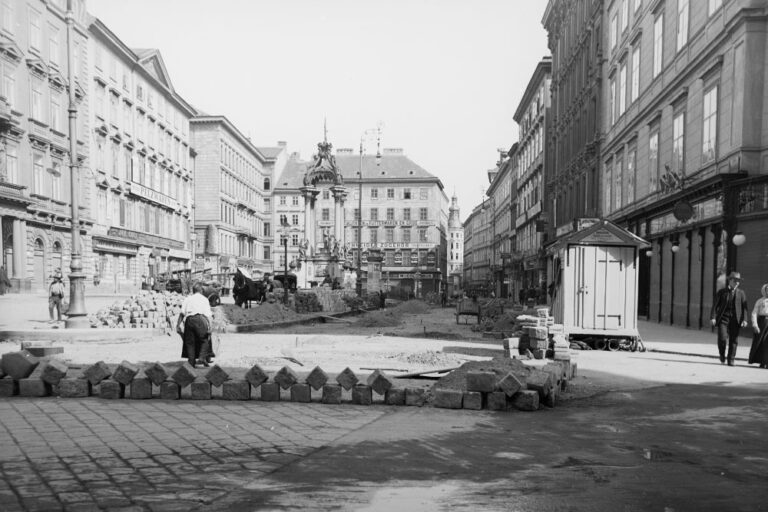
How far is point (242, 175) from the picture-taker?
83000 millimetres

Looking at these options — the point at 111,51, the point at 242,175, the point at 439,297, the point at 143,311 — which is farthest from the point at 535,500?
the point at 242,175

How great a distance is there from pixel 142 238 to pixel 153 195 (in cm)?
489

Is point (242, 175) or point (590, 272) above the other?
point (242, 175)

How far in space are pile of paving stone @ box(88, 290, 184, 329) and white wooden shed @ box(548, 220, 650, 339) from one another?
11057 mm

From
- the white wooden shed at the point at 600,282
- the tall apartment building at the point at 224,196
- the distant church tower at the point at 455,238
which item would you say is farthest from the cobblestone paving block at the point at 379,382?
the distant church tower at the point at 455,238

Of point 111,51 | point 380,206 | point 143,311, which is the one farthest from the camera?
point 380,206

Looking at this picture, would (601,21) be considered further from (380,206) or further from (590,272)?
(380,206)

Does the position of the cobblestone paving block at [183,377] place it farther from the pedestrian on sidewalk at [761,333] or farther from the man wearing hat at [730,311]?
the pedestrian on sidewalk at [761,333]

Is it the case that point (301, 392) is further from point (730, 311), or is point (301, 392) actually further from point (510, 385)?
point (730, 311)

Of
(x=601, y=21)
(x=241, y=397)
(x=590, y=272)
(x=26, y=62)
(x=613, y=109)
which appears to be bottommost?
(x=241, y=397)

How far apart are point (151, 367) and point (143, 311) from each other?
1086cm

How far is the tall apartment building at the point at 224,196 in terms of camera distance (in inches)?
2830

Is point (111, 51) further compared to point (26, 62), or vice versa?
point (111, 51)

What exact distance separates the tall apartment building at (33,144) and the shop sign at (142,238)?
28.0 ft
